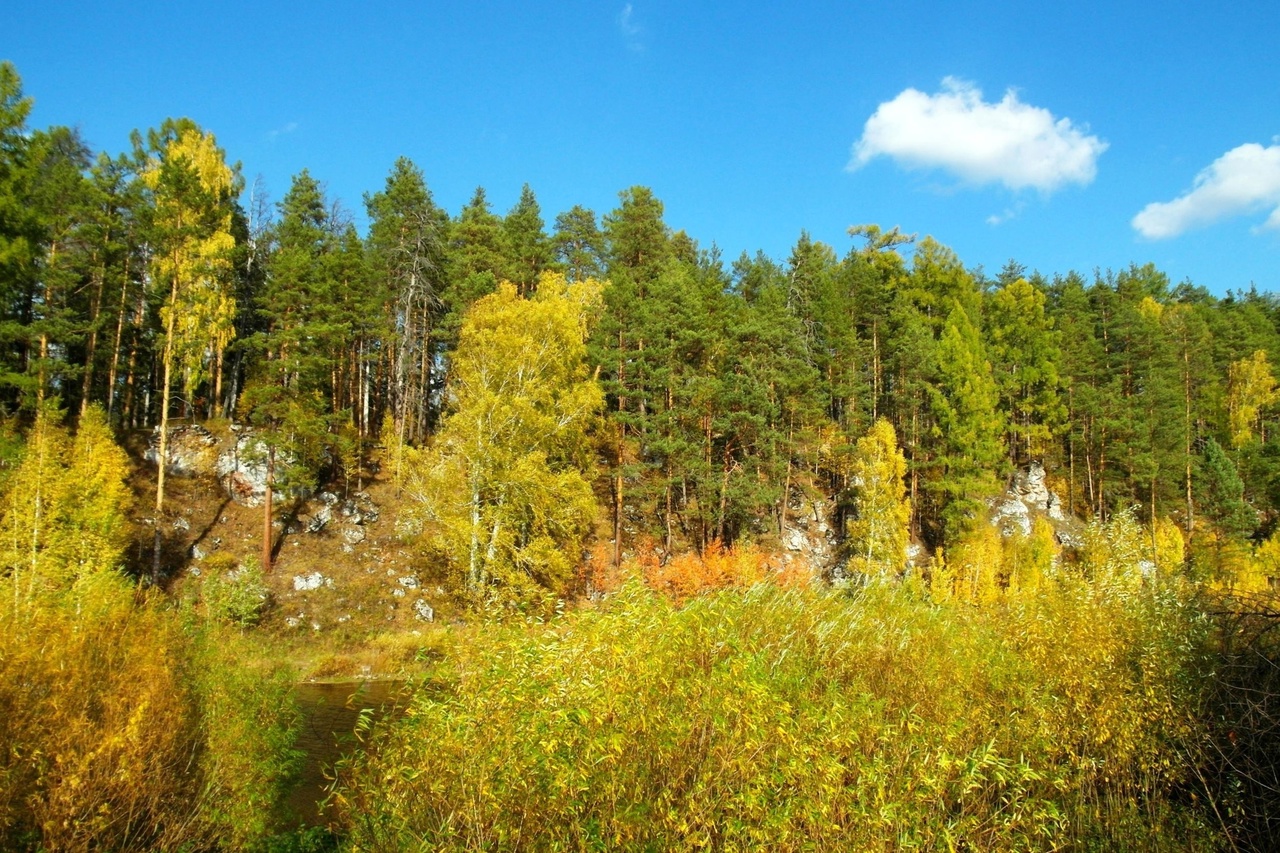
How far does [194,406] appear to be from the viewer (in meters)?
42.2

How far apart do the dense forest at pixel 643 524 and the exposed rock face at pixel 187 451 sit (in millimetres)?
1965

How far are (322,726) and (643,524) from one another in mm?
21737

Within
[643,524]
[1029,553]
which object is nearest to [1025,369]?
[1029,553]

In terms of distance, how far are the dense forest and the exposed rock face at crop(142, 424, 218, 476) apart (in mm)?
1965

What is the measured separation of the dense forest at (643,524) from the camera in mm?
6473

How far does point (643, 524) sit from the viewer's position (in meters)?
39.3

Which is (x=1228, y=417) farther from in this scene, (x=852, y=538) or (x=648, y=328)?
(x=648, y=328)

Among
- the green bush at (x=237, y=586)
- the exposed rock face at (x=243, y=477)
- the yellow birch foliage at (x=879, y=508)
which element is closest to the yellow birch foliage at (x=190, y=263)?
the exposed rock face at (x=243, y=477)

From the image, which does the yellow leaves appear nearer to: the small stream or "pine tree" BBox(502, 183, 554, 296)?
"pine tree" BBox(502, 183, 554, 296)

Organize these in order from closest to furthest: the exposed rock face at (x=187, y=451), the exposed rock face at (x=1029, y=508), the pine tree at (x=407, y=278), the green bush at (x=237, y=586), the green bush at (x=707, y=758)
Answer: the green bush at (x=707, y=758) → the green bush at (x=237, y=586) → the exposed rock face at (x=187, y=451) → the pine tree at (x=407, y=278) → the exposed rock face at (x=1029, y=508)

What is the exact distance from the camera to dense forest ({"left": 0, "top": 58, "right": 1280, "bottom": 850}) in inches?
255

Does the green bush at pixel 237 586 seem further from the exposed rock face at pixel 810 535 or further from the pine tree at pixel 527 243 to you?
the exposed rock face at pixel 810 535

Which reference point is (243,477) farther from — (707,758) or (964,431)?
(964,431)

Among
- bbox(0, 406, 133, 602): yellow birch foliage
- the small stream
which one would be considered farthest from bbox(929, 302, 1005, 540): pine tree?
bbox(0, 406, 133, 602): yellow birch foliage
